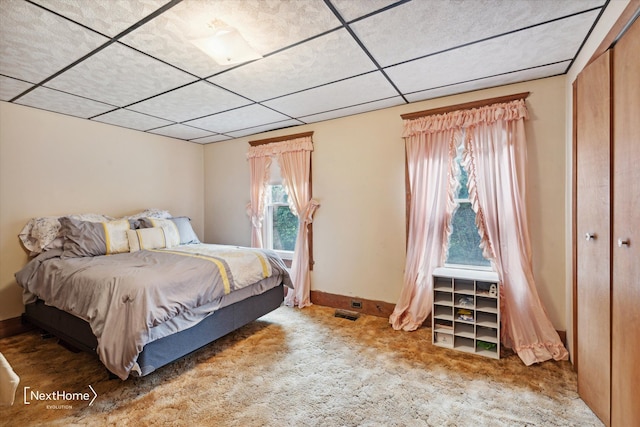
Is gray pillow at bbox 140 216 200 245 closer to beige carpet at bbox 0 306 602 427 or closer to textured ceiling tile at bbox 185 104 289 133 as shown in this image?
textured ceiling tile at bbox 185 104 289 133

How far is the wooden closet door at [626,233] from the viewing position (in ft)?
4.37

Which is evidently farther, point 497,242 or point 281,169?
point 281,169

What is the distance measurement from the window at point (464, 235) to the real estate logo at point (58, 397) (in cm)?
314

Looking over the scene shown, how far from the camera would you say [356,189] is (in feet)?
11.1

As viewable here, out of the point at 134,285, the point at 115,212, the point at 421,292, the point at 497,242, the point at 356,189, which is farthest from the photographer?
the point at 115,212

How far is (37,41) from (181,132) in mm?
2216

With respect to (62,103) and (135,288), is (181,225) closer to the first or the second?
(62,103)

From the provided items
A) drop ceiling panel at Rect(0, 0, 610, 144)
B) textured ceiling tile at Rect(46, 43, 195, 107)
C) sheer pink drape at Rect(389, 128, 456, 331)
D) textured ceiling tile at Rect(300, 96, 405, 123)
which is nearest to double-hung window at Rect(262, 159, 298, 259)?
textured ceiling tile at Rect(300, 96, 405, 123)

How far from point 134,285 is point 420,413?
2049 millimetres

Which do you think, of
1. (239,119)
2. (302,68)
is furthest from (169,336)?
(239,119)

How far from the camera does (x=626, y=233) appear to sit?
141cm

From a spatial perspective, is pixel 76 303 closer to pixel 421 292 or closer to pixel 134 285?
pixel 134 285

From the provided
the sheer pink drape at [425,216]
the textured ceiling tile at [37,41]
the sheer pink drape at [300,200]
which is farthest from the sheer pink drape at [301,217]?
the textured ceiling tile at [37,41]

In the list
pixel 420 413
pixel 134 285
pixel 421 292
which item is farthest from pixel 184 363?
pixel 421 292
